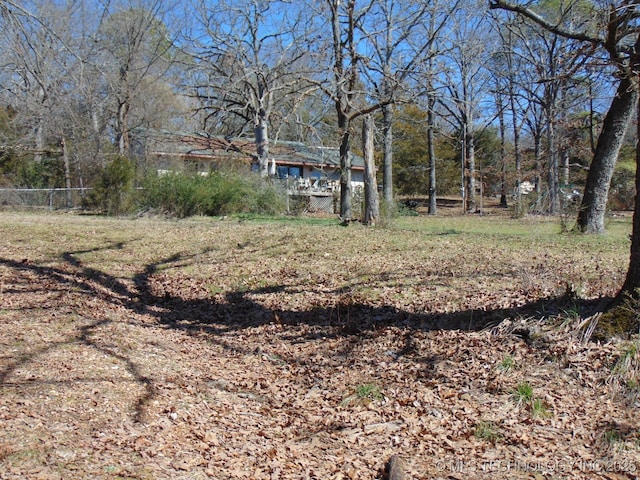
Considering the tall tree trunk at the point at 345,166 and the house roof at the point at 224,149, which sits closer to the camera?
the tall tree trunk at the point at 345,166

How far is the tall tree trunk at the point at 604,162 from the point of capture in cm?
1214

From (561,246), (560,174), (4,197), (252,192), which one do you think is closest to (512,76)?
(560,174)

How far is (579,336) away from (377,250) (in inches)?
216

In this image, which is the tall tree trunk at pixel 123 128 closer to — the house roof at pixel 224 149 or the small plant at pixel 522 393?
the house roof at pixel 224 149

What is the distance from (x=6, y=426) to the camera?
12.6ft

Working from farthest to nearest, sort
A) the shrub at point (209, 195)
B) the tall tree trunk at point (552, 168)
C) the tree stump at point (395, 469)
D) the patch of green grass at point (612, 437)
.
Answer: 1. the tall tree trunk at point (552, 168)
2. the shrub at point (209, 195)
3. the patch of green grass at point (612, 437)
4. the tree stump at point (395, 469)

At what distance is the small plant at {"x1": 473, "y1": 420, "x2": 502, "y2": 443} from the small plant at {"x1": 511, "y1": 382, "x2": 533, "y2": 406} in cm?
41

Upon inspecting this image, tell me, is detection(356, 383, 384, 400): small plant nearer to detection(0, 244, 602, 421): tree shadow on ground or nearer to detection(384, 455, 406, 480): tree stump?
detection(0, 244, 602, 421): tree shadow on ground

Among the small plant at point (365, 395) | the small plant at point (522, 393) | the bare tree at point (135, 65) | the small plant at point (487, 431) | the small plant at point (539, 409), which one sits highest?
the bare tree at point (135, 65)

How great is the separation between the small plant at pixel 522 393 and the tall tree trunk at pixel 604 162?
945cm

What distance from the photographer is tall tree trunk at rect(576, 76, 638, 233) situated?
39.8ft

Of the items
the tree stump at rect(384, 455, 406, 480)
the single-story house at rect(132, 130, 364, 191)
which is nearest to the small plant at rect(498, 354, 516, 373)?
the tree stump at rect(384, 455, 406, 480)

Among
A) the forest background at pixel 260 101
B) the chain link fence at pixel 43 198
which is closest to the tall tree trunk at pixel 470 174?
the forest background at pixel 260 101

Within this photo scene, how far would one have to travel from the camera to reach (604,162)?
1265 cm
